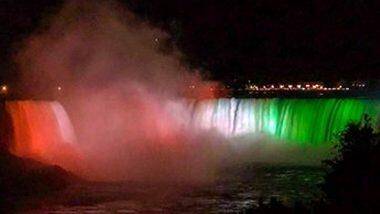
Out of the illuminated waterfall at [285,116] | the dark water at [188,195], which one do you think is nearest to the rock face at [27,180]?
the dark water at [188,195]

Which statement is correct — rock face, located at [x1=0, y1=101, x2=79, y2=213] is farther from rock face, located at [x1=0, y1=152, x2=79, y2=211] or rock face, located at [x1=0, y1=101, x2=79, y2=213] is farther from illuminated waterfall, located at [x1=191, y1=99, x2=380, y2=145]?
illuminated waterfall, located at [x1=191, y1=99, x2=380, y2=145]

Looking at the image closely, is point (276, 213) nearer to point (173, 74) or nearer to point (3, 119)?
point (3, 119)

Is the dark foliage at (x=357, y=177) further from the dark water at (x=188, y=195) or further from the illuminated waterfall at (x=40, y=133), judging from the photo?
the illuminated waterfall at (x=40, y=133)

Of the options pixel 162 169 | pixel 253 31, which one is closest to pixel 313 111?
pixel 162 169

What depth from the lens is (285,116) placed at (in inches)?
1239

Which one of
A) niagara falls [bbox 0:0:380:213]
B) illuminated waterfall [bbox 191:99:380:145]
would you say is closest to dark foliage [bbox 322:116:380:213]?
niagara falls [bbox 0:0:380:213]

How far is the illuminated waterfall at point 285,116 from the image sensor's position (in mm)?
28333

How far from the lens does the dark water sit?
64.4 feet

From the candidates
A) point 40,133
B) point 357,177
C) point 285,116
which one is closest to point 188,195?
point 40,133

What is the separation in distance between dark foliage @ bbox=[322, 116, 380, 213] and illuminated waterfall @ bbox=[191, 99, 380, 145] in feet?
55.3

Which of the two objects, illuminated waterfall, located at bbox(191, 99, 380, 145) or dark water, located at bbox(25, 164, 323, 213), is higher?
illuminated waterfall, located at bbox(191, 99, 380, 145)

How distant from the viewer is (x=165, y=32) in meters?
50.6

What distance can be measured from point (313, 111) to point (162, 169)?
6437 mm

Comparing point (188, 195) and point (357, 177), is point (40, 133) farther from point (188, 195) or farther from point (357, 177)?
point (357, 177)
